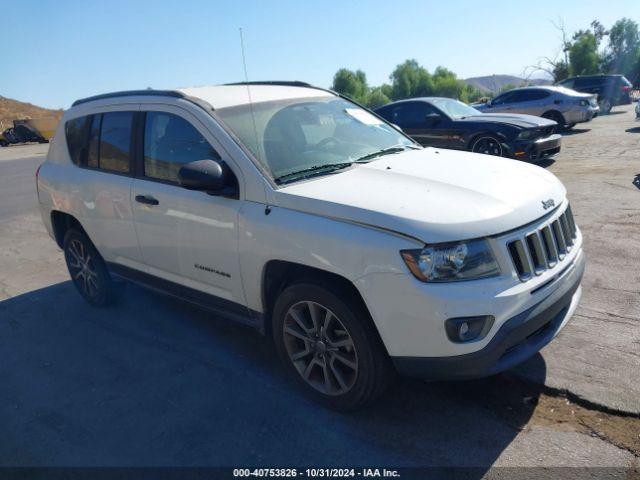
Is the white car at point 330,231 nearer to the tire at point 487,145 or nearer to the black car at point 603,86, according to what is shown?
the tire at point 487,145

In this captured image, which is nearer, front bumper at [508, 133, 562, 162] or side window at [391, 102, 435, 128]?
front bumper at [508, 133, 562, 162]

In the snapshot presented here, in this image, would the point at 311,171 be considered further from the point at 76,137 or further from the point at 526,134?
the point at 526,134

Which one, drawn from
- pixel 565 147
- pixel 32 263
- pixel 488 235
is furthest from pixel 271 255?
pixel 565 147

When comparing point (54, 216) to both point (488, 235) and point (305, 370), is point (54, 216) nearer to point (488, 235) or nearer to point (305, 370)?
point (305, 370)

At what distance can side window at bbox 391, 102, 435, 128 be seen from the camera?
→ 34.9 ft

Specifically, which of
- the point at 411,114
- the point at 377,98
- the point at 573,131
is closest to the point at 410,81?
the point at 377,98

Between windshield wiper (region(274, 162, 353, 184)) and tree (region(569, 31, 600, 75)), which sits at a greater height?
tree (region(569, 31, 600, 75))

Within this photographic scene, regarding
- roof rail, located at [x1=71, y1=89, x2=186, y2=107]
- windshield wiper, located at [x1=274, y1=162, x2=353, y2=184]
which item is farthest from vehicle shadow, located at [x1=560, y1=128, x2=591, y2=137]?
roof rail, located at [x1=71, y1=89, x2=186, y2=107]

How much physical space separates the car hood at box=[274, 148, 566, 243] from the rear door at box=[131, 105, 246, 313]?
→ 60 cm

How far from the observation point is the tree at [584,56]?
45.0m

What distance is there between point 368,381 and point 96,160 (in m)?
3.22

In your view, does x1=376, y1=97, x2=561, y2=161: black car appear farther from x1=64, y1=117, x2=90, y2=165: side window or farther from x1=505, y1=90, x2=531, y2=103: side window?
x1=64, y1=117, x2=90, y2=165: side window

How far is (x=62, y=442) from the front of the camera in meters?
3.09

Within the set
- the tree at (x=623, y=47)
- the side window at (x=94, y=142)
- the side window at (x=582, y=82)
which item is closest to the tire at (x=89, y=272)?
the side window at (x=94, y=142)
